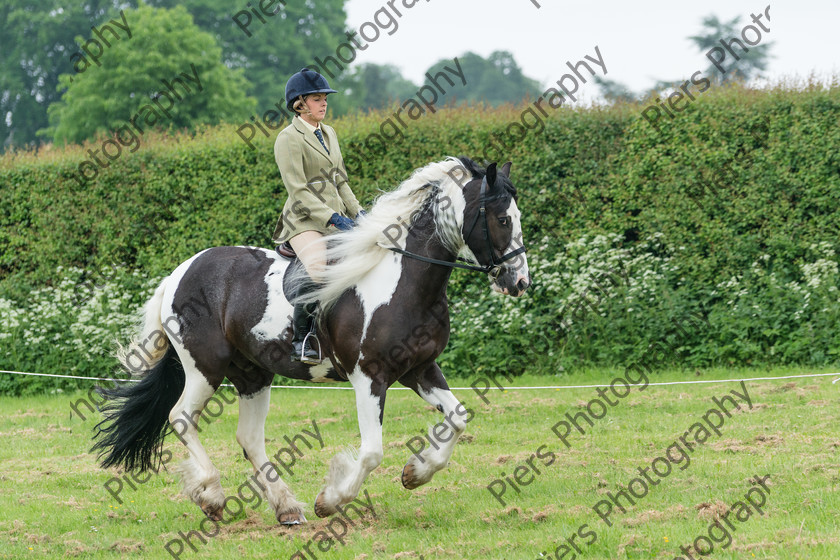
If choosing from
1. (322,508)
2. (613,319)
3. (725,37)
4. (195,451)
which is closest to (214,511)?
(195,451)

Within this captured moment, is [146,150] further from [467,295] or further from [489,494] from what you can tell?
[489,494]

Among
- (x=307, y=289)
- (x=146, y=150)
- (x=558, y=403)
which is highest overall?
(x=146, y=150)

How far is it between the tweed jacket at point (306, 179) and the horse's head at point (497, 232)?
3.83ft

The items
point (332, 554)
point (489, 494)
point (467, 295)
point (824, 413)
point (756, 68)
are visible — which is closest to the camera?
point (332, 554)

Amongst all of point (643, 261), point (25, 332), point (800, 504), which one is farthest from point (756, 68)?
point (800, 504)

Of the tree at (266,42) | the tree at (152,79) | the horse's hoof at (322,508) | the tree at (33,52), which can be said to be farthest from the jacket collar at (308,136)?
the tree at (33,52)

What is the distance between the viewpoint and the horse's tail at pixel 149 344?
6969 mm

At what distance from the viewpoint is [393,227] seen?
6.04m

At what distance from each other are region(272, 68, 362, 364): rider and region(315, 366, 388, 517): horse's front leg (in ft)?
1.78

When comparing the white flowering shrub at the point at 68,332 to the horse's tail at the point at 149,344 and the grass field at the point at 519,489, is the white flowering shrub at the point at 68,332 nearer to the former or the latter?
the grass field at the point at 519,489

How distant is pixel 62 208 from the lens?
14.9 metres

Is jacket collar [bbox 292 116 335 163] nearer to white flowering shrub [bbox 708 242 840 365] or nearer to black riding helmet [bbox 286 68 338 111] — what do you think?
black riding helmet [bbox 286 68 338 111]

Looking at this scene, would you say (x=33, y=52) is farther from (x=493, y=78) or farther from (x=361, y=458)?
(x=361, y=458)

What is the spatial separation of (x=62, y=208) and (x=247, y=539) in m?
10.7
